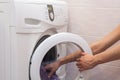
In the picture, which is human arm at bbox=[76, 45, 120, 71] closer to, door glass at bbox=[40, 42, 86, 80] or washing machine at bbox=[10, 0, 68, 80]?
door glass at bbox=[40, 42, 86, 80]

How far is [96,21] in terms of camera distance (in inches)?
71.9

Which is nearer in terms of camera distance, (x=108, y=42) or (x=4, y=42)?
(x=4, y=42)

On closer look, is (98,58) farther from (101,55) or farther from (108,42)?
(108,42)

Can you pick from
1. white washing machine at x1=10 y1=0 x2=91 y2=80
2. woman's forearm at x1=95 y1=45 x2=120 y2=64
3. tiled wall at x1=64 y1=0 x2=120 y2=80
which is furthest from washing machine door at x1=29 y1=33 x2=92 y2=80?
tiled wall at x1=64 y1=0 x2=120 y2=80

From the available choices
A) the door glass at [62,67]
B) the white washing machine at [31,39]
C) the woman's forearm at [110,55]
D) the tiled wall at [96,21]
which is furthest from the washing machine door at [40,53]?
the tiled wall at [96,21]

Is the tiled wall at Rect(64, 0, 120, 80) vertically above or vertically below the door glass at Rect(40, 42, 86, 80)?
above

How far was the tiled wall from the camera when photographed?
5.77 feet

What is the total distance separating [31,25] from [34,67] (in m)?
0.25

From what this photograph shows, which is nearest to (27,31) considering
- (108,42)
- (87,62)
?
(87,62)

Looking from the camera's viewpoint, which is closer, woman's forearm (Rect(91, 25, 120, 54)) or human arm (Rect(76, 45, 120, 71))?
human arm (Rect(76, 45, 120, 71))

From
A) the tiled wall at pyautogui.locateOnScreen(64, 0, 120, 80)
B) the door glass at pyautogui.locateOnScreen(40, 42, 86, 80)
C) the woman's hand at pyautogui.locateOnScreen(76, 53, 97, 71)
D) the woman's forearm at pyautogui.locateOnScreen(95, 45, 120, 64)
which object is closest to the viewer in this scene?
the woman's forearm at pyautogui.locateOnScreen(95, 45, 120, 64)

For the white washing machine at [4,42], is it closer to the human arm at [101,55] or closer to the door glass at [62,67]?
the door glass at [62,67]

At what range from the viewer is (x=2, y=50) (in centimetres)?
142

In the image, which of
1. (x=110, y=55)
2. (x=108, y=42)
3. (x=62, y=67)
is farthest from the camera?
(x=62, y=67)
